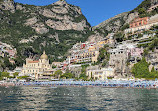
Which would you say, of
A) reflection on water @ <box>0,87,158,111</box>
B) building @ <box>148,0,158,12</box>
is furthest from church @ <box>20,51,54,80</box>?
reflection on water @ <box>0,87,158,111</box>

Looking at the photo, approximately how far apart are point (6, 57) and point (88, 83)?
6886 cm

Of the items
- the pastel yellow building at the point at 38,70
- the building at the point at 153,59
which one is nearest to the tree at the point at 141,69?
the building at the point at 153,59

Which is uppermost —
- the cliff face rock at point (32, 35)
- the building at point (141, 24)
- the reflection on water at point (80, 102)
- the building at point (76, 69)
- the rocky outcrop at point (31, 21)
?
the rocky outcrop at point (31, 21)

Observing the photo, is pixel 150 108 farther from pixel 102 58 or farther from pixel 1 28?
pixel 1 28

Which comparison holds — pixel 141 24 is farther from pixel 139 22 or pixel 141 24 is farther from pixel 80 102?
pixel 80 102

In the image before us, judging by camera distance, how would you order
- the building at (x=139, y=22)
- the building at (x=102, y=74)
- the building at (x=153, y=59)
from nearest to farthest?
the building at (x=153, y=59) < the building at (x=102, y=74) < the building at (x=139, y=22)

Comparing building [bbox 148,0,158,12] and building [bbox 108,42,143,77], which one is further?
building [bbox 148,0,158,12]

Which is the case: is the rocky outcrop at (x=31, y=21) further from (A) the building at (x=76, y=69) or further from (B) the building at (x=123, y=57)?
(B) the building at (x=123, y=57)

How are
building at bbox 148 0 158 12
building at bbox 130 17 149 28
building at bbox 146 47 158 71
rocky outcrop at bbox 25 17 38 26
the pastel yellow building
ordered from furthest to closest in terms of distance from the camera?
rocky outcrop at bbox 25 17 38 26
the pastel yellow building
building at bbox 148 0 158 12
building at bbox 130 17 149 28
building at bbox 146 47 158 71

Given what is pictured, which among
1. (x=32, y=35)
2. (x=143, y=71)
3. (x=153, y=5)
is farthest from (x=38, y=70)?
(x=153, y=5)

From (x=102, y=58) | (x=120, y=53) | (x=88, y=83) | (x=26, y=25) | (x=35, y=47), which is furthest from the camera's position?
(x=26, y=25)

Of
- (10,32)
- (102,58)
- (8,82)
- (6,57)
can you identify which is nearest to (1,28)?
(10,32)

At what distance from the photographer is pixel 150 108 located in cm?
3412

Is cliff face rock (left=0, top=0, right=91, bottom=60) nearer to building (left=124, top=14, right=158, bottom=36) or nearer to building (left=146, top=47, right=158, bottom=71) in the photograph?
building (left=124, top=14, right=158, bottom=36)
